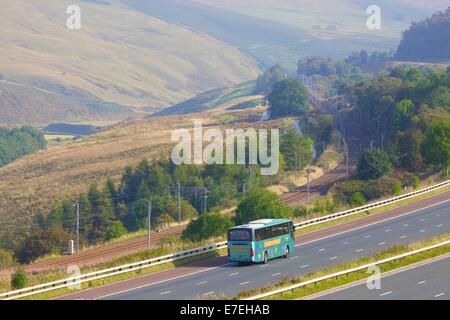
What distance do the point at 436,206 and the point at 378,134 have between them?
69.6m

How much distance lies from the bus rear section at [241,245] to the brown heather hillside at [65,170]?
66580mm

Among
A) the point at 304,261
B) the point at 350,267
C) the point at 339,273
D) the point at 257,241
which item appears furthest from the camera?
the point at 304,261

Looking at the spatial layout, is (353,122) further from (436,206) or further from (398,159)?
(436,206)

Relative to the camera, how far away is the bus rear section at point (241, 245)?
51.5 meters

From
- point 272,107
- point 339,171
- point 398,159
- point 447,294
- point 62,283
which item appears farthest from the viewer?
point 272,107

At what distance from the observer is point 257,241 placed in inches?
2032

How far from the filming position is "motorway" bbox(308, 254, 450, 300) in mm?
39344

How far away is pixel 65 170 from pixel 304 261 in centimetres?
11844

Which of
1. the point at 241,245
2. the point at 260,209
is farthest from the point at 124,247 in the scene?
the point at 241,245

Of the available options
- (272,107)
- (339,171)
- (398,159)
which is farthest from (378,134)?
(272,107)

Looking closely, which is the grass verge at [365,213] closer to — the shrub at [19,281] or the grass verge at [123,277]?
the grass verge at [123,277]

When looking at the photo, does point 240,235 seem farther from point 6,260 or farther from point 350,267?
point 6,260

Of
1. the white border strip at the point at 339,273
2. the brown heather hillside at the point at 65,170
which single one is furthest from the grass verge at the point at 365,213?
the brown heather hillside at the point at 65,170
